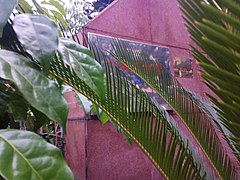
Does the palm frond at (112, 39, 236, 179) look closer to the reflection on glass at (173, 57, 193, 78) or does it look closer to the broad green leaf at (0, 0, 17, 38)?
the broad green leaf at (0, 0, 17, 38)

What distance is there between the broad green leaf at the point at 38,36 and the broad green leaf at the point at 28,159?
0.43 feet

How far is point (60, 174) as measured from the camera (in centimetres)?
40

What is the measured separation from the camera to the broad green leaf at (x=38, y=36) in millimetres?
492

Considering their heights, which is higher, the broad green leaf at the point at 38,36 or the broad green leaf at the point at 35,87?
the broad green leaf at the point at 38,36

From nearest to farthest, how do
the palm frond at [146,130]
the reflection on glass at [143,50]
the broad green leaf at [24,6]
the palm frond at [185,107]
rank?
1. the broad green leaf at [24,6]
2. the palm frond at [146,130]
3. the palm frond at [185,107]
4. the reflection on glass at [143,50]

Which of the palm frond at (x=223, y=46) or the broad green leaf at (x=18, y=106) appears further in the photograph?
the broad green leaf at (x=18, y=106)

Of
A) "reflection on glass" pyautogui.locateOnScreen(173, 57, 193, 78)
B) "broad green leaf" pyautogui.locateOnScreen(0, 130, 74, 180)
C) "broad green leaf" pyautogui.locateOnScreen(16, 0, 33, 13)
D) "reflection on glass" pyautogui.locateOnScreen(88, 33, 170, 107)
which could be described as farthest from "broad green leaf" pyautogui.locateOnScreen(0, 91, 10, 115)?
"reflection on glass" pyautogui.locateOnScreen(173, 57, 193, 78)

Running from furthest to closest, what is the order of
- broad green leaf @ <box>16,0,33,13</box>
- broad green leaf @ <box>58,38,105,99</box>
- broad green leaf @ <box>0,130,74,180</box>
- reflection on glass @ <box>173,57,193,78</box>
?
reflection on glass @ <box>173,57,193,78</box>, broad green leaf @ <box>16,0,33,13</box>, broad green leaf @ <box>58,38,105,99</box>, broad green leaf @ <box>0,130,74,180</box>

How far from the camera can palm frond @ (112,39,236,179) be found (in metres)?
1.30

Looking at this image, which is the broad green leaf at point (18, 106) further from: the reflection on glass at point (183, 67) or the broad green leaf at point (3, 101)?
the reflection on glass at point (183, 67)

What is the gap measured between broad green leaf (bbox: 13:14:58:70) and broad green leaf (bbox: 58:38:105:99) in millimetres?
87

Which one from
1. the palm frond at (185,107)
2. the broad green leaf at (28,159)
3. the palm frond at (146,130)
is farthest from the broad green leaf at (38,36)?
the palm frond at (185,107)

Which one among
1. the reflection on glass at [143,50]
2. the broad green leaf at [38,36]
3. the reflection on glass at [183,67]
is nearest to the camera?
the broad green leaf at [38,36]

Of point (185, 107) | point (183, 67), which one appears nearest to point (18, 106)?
point (185, 107)
